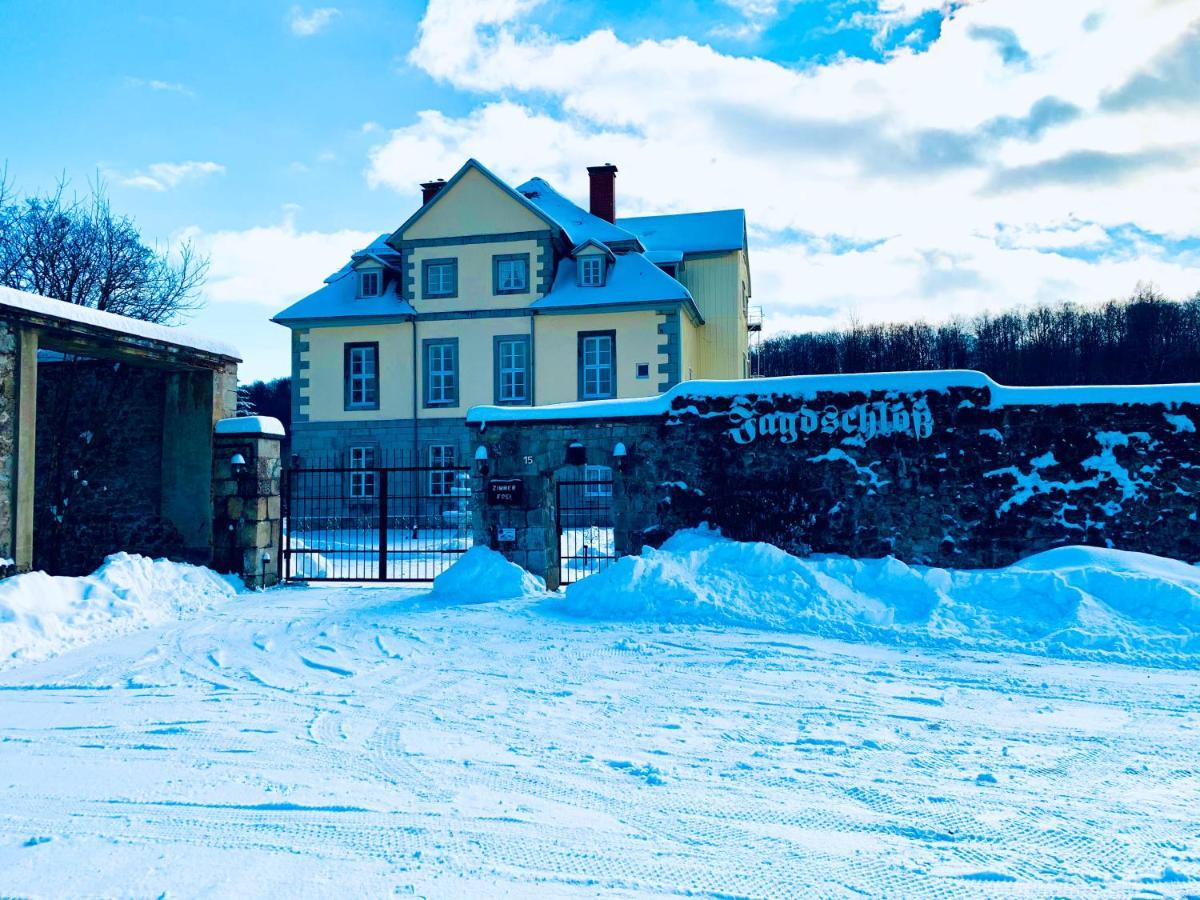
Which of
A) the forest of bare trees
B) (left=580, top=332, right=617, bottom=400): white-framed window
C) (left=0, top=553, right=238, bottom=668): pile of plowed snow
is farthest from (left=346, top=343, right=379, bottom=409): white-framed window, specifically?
the forest of bare trees

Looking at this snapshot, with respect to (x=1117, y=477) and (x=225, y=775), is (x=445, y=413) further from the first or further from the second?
(x=225, y=775)

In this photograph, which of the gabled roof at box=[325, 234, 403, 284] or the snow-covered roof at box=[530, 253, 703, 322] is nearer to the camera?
the snow-covered roof at box=[530, 253, 703, 322]

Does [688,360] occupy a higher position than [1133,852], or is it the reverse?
[688,360]

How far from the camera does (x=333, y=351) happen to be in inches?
970

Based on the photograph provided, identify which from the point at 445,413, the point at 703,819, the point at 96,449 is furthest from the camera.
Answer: the point at 445,413

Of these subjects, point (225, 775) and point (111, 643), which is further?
point (111, 643)

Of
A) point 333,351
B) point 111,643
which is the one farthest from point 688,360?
point 111,643

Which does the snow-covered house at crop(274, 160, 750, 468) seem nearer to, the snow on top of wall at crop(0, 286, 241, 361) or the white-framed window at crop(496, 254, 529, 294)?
the white-framed window at crop(496, 254, 529, 294)

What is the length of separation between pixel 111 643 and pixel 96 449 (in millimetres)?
5076

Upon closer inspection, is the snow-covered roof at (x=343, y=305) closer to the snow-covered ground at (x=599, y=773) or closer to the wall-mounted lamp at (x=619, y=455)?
the wall-mounted lamp at (x=619, y=455)

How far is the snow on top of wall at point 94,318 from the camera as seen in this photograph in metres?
8.98

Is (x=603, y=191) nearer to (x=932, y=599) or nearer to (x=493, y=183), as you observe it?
(x=493, y=183)

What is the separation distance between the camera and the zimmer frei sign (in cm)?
1120

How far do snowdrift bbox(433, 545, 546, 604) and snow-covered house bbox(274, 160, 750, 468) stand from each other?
1221cm
